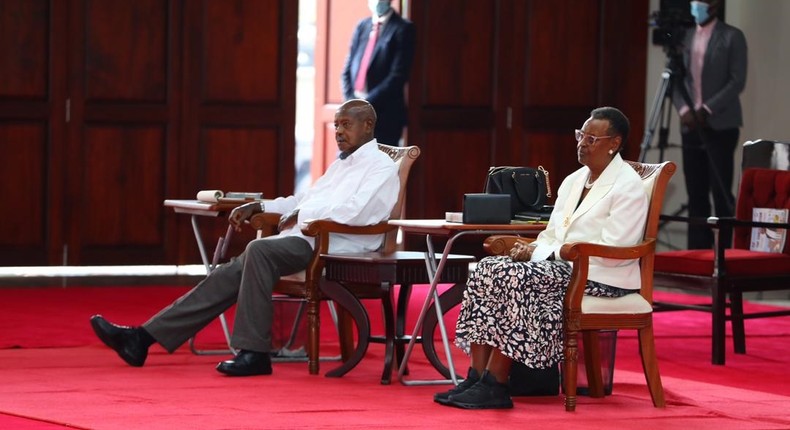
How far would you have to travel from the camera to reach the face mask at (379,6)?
376 inches

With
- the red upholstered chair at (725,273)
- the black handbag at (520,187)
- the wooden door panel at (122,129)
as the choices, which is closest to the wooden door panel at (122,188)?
the wooden door panel at (122,129)

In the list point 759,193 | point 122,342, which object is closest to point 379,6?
point 759,193

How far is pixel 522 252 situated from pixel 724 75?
209 inches


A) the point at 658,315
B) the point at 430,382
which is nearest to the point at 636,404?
the point at 430,382

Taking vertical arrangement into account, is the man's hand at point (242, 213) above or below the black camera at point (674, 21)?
below

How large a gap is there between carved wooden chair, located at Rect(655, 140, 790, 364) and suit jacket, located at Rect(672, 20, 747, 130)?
286cm

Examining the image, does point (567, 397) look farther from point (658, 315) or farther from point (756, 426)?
point (658, 315)

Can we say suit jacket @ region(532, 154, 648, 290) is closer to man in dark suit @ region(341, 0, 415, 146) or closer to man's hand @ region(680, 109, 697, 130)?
man in dark suit @ region(341, 0, 415, 146)

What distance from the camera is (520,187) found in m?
5.27

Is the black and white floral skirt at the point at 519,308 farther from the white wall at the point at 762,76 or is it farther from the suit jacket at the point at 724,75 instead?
the white wall at the point at 762,76

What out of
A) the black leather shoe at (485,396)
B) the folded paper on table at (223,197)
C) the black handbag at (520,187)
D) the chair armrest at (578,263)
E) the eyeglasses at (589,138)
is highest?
the eyeglasses at (589,138)

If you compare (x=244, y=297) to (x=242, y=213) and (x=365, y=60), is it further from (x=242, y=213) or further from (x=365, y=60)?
(x=365, y=60)

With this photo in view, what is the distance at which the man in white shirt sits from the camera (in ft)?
17.5

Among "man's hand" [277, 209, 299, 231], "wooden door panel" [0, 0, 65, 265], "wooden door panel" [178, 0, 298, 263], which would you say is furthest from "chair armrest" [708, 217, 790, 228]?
"wooden door panel" [0, 0, 65, 265]
